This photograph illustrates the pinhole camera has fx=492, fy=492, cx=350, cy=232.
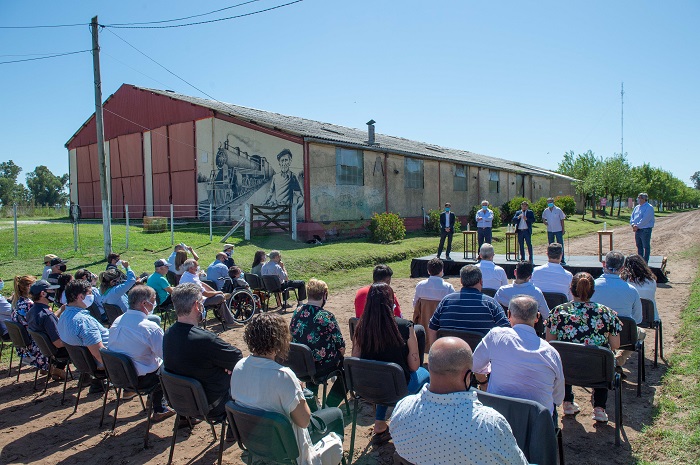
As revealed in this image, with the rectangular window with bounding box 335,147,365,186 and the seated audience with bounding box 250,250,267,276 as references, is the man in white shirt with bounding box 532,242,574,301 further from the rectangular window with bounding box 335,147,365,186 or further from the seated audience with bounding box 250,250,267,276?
the rectangular window with bounding box 335,147,365,186

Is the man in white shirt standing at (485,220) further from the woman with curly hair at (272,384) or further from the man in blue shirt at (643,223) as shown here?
the woman with curly hair at (272,384)

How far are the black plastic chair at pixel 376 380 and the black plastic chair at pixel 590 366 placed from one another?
4.71ft

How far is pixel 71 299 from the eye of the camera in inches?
211

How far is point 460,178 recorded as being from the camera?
101ft

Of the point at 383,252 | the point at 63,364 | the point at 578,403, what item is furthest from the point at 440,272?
the point at 383,252

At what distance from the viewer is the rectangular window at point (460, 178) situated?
30.3m

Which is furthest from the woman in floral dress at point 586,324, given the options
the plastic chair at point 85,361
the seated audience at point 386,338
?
the plastic chair at point 85,361

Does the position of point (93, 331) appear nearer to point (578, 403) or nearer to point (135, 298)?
point (135, 298)

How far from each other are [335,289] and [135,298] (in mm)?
7913

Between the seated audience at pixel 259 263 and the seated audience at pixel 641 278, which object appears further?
the seated audience at pixel 259 263

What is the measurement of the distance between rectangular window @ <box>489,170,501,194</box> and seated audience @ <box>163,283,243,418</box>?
3212 cm

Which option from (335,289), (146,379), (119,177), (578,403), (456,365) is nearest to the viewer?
(456,365)

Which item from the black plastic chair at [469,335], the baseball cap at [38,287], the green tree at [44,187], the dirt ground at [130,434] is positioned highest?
the green tree at [44,187]

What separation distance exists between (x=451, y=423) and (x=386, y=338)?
5.81ft
